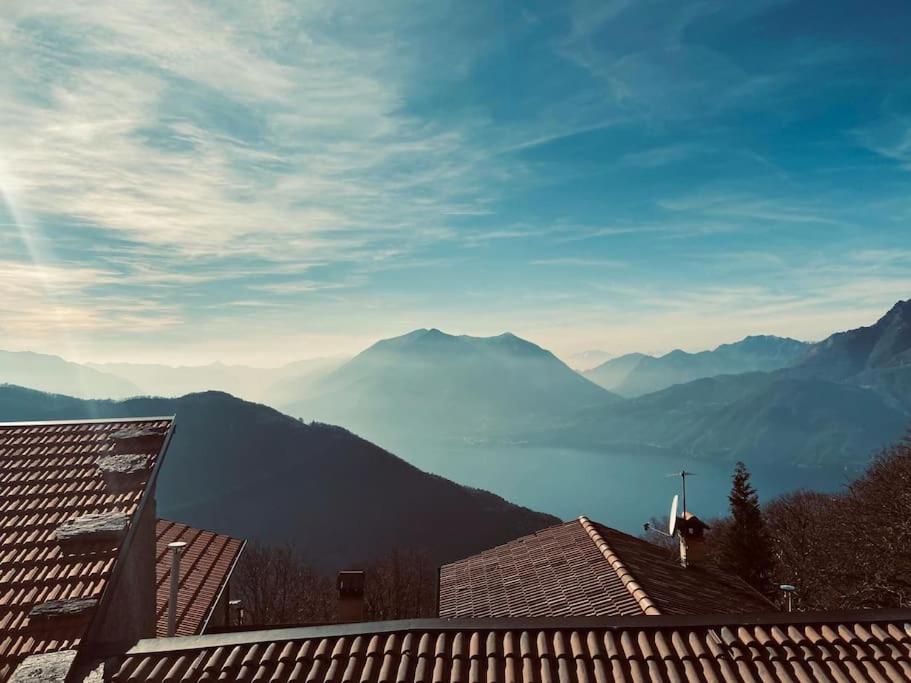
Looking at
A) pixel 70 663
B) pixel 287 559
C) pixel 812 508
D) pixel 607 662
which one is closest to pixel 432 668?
pixel 607 662

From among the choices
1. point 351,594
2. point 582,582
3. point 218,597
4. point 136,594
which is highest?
point 136,594

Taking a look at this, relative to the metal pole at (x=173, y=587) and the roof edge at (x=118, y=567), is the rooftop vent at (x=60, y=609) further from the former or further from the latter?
the metal pole at (x=173, y=587)

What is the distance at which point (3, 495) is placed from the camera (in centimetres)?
945

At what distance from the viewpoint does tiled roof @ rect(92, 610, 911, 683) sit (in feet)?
22.3

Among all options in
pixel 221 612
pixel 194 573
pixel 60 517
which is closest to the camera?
pixel 60 517

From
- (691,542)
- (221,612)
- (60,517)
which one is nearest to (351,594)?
(221,612)

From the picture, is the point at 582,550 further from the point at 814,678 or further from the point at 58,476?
the point at 58,476

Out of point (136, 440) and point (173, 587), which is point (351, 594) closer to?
point (173, 587)

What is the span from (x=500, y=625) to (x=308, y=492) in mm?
133837

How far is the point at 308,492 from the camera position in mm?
133375

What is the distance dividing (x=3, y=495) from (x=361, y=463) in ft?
430

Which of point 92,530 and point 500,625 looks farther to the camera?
point 92,530

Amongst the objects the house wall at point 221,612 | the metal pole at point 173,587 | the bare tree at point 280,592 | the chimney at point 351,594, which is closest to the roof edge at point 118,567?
the metal pole at point 173,587

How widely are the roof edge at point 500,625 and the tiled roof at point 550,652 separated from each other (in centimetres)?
1
